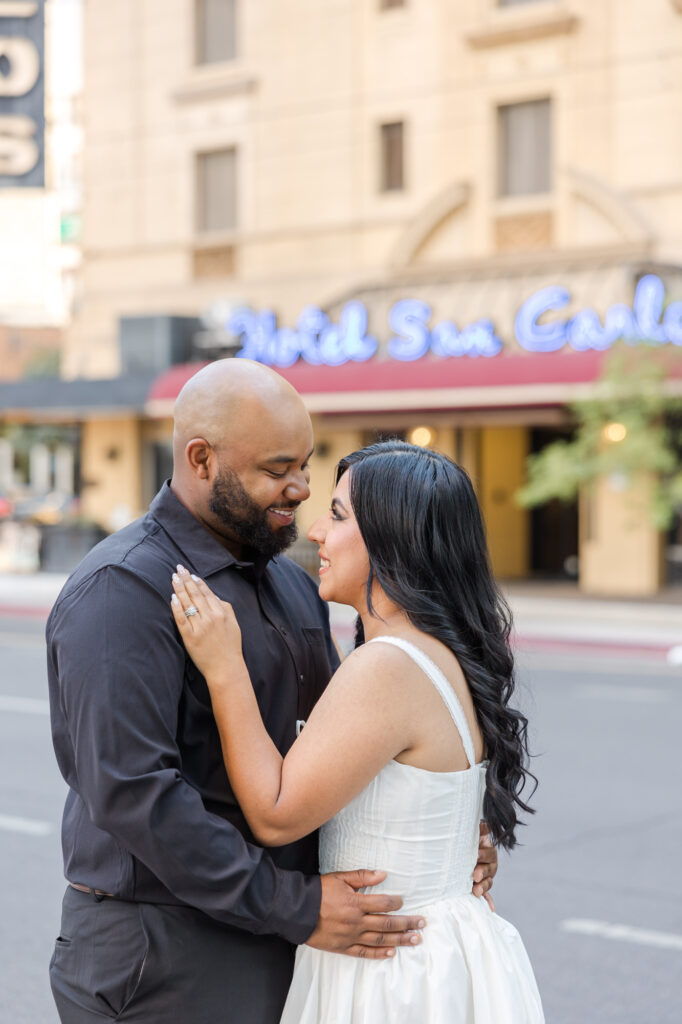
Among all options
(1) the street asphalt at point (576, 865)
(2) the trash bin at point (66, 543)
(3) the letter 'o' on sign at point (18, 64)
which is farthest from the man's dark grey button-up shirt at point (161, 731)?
(2) the trash bin at point (66, 543)

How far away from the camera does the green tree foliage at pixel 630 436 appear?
772 inches

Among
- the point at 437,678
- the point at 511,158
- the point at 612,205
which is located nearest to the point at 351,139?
the point at 511,158

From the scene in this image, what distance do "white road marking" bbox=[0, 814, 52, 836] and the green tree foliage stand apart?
43.5 ft

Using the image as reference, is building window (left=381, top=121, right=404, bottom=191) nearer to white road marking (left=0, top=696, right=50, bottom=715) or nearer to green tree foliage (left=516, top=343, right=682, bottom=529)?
green tree foliage (left=516, top=343, right=682, bottom=529)

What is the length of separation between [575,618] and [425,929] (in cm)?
1753

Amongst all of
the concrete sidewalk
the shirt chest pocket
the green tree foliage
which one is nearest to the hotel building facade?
the green tree foliage

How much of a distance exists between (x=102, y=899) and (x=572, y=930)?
3911 millimetres

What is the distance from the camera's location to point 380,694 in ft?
7.74

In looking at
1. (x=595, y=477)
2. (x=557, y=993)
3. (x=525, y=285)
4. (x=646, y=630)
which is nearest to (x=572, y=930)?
(x=557, y=993)

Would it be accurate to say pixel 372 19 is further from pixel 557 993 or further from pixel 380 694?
pixel 380 694

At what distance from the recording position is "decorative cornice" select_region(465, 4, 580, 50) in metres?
22.8

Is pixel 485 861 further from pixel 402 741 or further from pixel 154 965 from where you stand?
pixel 154 965

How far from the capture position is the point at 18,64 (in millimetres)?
9094

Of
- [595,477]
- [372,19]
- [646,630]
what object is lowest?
[646,630]
